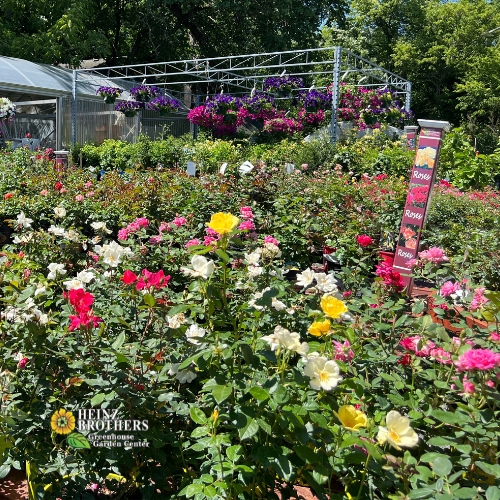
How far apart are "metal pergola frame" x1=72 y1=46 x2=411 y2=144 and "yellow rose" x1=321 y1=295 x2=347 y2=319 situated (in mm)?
10668

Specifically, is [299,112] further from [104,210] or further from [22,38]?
[104,210]

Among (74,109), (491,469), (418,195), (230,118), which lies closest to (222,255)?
(491,469)

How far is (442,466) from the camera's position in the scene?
1.25 m

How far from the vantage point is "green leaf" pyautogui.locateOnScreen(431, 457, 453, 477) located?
123 centimetres

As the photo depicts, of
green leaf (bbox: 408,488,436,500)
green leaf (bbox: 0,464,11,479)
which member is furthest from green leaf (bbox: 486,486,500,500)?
green leaf (bbox: 0,464,11,479)

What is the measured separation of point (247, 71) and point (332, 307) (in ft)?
66.1

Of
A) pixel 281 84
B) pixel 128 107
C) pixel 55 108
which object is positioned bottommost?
pixel 55 108

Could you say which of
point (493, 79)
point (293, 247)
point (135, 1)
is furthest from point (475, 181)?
point (493, 79)

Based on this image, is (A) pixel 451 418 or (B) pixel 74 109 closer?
(A) pixel 451 418

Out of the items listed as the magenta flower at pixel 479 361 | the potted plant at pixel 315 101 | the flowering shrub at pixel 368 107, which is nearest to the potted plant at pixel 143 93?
the potted plant at pixel 315 101

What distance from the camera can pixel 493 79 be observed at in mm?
25297

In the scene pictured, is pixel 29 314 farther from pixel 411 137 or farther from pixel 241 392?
pixel 411 137

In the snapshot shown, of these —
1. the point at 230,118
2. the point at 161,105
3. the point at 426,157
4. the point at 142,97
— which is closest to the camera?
the point at 426,157

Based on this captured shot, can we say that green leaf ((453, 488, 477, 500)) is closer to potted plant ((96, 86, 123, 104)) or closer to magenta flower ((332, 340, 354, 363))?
magenta flower ((332, 340, 354, 363))
